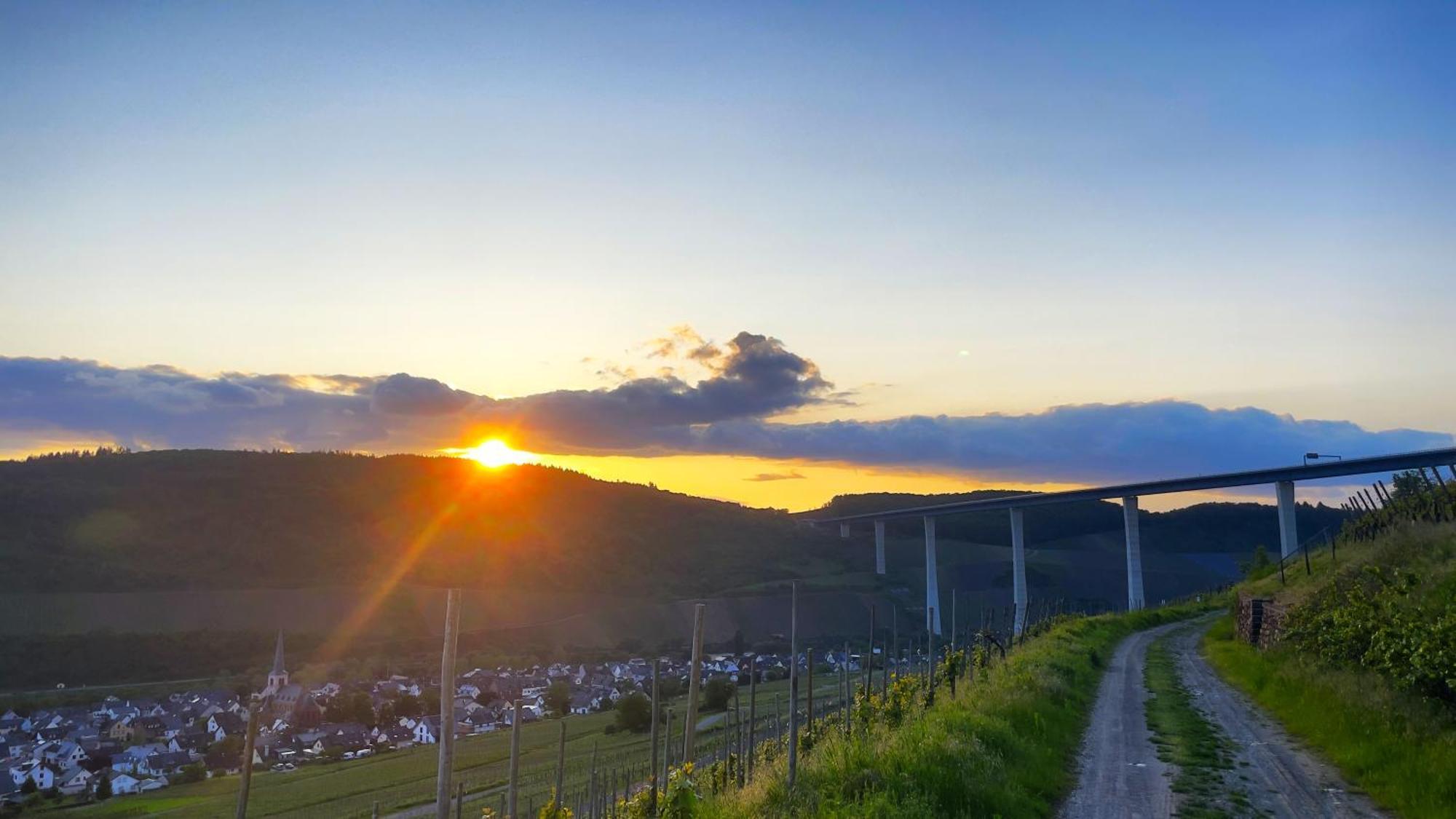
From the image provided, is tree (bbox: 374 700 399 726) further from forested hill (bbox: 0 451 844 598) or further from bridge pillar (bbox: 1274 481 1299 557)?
bridge pillar (bbox: 1274 481 1299 557)

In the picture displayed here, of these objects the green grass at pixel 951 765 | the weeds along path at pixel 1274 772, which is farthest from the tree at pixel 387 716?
the weeds along path at pixel 1274 772

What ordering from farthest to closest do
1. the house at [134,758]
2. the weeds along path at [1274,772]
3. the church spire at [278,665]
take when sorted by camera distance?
the church spire at [278,665] < the house at [134,758] < the weeds along path at [1274,772]

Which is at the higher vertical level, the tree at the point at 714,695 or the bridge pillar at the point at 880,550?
the bridge pillar at the point at 880,550

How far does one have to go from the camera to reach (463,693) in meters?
63.8

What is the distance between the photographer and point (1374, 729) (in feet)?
44.0

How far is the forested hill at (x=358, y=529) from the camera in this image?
348ft

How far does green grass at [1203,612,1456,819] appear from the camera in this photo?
1092 cm

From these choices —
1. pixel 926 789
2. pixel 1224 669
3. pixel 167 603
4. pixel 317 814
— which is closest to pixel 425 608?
pixel 167 603

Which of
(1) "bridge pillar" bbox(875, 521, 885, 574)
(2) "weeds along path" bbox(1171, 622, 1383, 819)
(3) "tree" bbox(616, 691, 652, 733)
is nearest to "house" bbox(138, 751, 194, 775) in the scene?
(3) "tree" bbox(616, 691, 652, 733)

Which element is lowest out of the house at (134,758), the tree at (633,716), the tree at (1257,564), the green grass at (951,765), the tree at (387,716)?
the tree at (387,716)

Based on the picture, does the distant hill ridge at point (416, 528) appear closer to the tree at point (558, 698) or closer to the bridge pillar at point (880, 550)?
the bridge pillar at point (880, 550)

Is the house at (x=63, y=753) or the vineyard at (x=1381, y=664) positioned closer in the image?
the vineyard at (x=1381, y=664)

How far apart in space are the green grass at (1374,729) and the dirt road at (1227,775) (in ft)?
1.16

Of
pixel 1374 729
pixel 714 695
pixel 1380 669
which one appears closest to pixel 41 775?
pixel 714 695
